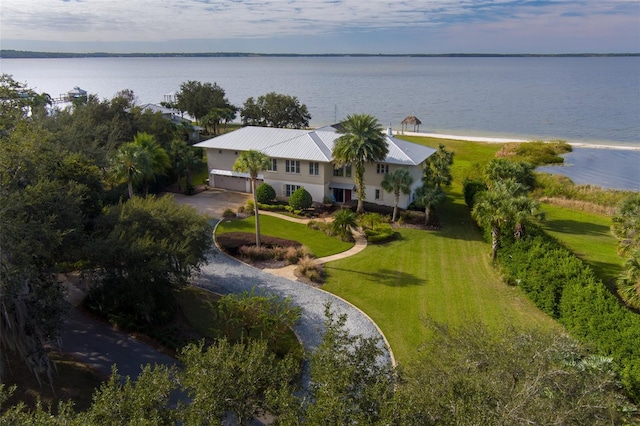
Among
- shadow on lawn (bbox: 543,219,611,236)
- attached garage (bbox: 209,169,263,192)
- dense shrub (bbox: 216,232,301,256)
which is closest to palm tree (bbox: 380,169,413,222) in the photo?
dense shrub (bbox: 216,232,301,256)

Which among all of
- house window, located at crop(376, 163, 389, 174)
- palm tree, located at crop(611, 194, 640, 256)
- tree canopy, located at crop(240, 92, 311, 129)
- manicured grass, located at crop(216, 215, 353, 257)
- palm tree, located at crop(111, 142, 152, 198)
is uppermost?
tree canopy, located at crop(240, 92, 311, 129)

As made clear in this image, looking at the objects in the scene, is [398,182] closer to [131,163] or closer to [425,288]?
[425,288]

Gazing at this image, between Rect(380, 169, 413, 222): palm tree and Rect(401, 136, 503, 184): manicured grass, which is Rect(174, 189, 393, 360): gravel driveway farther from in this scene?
Rect(401, 136, 503, 184): manicured grass

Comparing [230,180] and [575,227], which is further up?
[230,180]

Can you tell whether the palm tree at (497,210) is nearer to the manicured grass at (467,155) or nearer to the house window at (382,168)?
the house window at (382,168)

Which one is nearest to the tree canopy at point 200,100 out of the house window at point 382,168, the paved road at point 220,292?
the house window at point 382,168

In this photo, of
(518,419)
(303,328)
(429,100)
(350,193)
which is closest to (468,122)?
(429,100)

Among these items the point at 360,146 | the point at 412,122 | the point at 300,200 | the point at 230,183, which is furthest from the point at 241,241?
the point at 412,122

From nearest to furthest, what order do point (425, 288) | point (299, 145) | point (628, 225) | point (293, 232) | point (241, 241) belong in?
1. point (628, 225)
2. point (425, 288)
3. point (241, 241)
4. point (293, 232)
5. point (299, 145)
